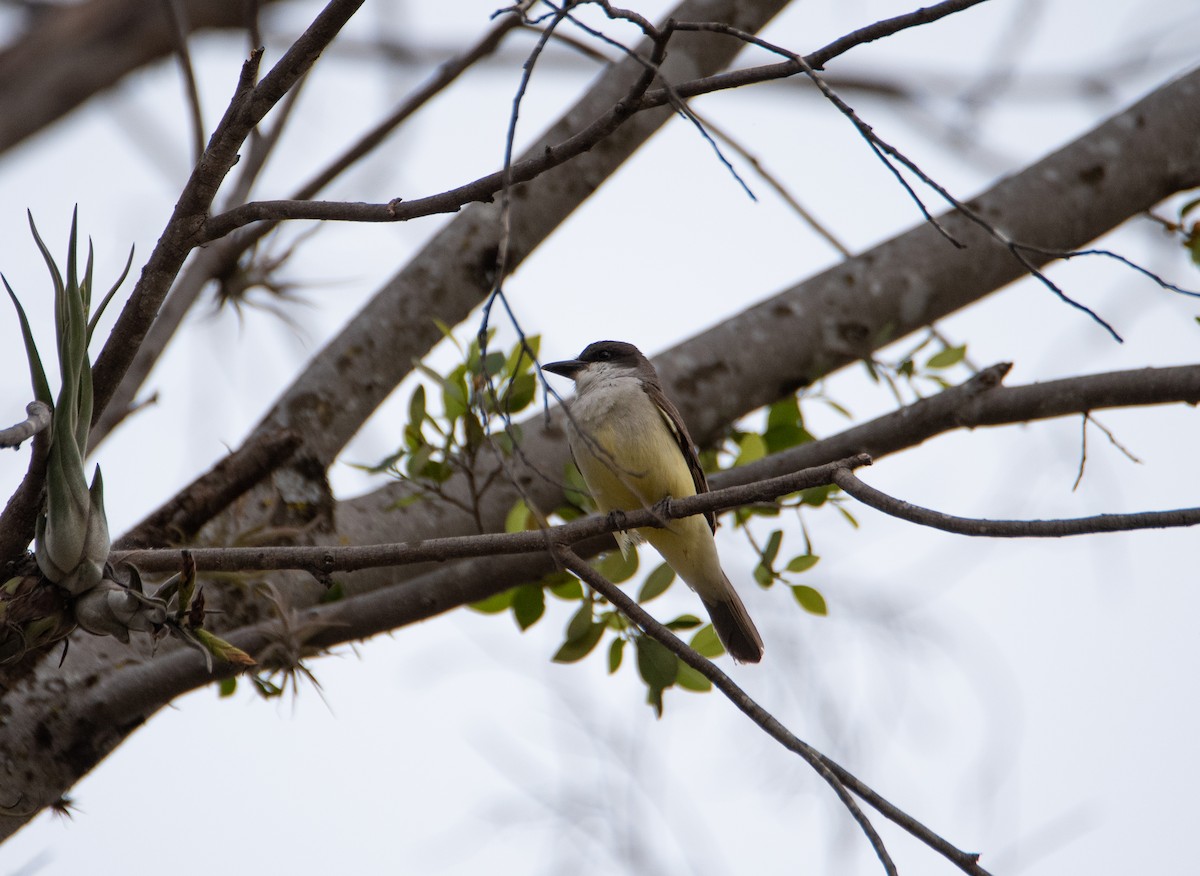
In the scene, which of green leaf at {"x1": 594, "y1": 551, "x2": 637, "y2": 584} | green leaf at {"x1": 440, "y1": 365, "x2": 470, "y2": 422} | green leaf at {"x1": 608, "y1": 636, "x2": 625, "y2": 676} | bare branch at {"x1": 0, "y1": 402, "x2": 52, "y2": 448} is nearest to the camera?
bare branch at {"x1": 0, "y1": 402, "x2": 52, "y2": 448}

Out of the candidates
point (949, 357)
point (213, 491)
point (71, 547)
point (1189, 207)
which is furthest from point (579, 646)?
point (1189, 207)

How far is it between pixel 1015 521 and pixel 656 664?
1.70 meters

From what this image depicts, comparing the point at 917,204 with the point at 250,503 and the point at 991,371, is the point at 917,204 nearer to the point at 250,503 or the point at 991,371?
the point at 991,371

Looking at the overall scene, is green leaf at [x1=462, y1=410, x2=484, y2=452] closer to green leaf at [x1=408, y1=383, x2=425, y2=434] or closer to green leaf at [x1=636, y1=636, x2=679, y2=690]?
green leaf at [x1=408, y1=383, x2=425, y2=434]

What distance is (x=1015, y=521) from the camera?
7.32ft

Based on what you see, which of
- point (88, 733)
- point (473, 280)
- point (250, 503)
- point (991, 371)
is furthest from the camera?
point (473, 280)

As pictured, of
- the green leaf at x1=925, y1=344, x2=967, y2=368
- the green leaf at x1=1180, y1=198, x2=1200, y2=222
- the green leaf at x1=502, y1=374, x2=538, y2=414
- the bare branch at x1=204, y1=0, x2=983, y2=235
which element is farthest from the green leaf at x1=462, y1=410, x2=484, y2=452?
the green leaf at x1=1180, y1=198, x2=1200, y2=222

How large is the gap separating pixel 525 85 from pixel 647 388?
2394mm

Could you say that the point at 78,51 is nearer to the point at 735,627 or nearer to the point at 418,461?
the point at 418,461

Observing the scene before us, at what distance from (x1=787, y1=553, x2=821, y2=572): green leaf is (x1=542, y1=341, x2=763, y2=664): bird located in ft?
1.23

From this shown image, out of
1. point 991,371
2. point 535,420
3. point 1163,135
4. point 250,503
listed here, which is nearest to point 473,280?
point 535,420

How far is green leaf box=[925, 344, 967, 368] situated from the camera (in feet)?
14.2

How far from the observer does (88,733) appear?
10.5 ft

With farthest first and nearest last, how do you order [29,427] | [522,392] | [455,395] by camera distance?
[522,392], [455,395], [29,427]
